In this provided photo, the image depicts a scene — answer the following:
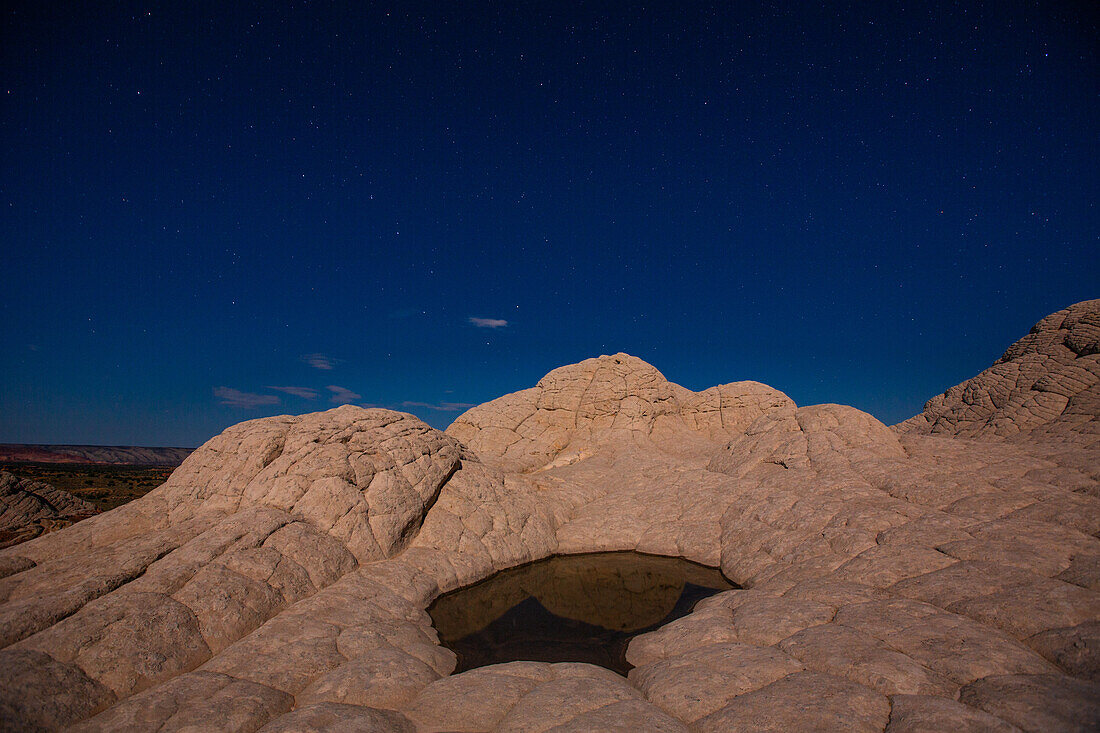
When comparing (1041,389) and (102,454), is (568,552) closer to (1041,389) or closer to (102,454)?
(1041,389)

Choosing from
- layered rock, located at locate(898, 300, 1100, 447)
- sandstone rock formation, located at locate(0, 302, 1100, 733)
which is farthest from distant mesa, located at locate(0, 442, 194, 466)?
layered rock, located at locate(898, 300, 1100, 447)

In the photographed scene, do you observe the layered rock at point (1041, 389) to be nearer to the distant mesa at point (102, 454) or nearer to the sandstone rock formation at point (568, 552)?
the sandstone rock formation at point (568, 552)

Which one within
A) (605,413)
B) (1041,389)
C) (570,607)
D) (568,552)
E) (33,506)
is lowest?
(570,607)

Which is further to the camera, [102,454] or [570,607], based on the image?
[102,454]

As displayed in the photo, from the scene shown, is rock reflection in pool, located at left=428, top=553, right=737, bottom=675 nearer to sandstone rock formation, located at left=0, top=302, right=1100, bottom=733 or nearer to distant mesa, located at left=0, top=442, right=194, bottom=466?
sandstone rock formation, located at left=0, top=302, right=1100, bottom=733

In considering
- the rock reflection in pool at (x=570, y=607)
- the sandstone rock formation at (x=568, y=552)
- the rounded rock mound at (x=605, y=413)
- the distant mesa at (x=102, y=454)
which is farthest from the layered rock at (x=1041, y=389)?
the distant mesa at (x=102, y=454)

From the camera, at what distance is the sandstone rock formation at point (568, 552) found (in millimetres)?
7668

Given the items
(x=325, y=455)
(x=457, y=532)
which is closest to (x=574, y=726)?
(x=457, y=532)

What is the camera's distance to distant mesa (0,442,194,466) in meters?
146

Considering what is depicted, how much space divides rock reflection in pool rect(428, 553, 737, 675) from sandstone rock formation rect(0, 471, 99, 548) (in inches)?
894

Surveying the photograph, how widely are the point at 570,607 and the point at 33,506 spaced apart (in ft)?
104

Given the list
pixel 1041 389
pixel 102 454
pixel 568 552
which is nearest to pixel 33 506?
pixel 568 552

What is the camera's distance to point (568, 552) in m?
19.9

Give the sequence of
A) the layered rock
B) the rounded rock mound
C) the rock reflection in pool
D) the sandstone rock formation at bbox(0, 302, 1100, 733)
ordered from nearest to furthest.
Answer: the sandstone rock formation at bbox(0, 302, 1100, 733) → the rock reflection in pool → the layered rock → the rounded rock mound
